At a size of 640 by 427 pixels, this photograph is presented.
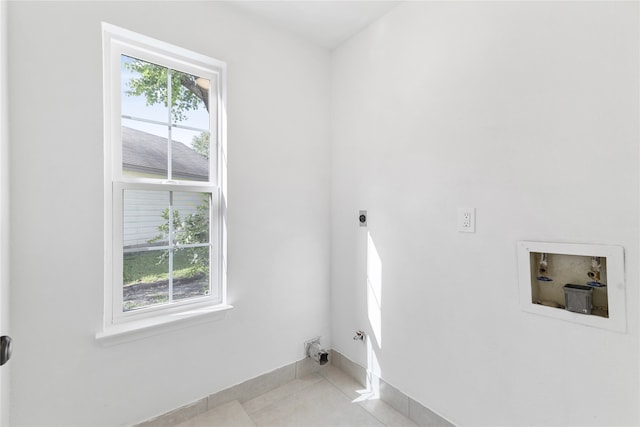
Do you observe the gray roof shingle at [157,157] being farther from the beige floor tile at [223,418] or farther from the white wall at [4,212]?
the beige floor tile at [223,418]

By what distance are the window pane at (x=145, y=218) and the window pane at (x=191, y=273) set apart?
141 mm

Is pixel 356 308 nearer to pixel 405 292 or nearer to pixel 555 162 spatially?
pixel 405 292

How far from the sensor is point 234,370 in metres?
1.86

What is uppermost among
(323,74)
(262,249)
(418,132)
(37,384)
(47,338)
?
(323,74)

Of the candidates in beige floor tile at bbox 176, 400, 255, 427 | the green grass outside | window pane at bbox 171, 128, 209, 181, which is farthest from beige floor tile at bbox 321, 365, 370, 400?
window pane at bbox 171, 128, 209, 181

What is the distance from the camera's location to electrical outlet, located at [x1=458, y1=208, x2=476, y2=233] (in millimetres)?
1472

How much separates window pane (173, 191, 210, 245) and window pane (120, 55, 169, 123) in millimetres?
464

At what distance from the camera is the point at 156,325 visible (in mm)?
1552

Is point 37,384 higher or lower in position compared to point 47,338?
lower

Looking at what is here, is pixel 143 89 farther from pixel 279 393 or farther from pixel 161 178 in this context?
pixel 279 393

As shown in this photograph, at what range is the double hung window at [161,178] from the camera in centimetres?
153

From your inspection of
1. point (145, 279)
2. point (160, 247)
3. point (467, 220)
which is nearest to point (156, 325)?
point (145, 279)

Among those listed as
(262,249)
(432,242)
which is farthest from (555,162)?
(262,249)

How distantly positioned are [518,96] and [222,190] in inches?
64.7
